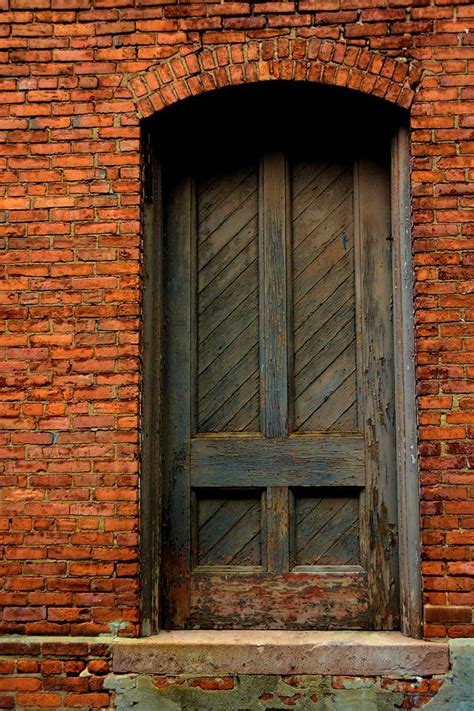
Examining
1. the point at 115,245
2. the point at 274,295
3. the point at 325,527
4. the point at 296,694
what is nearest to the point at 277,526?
the point at 325,527

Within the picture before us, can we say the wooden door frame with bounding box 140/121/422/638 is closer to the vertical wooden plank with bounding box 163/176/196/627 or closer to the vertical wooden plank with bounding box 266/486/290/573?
the vertical wooden plank with bounding box 163/176/196/627

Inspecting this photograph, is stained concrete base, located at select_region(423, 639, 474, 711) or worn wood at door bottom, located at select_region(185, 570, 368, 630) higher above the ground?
worn wood at door bottom, located at select_region(185, 570, 368, 630)

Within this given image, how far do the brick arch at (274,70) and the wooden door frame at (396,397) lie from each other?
0.76 ft

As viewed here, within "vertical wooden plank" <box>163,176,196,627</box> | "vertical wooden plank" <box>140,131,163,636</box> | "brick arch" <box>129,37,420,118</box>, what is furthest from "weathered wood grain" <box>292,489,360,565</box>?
"brick arch" <box>129,37,420,118</box>

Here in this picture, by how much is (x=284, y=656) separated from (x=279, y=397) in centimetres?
132

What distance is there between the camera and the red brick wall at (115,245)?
3.99 meters

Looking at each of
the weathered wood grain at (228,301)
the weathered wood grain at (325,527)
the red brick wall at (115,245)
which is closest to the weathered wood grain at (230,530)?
the weathered wood grain at (325,527)

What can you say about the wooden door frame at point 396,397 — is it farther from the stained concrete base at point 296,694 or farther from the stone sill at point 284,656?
the stained concrete base at point 296,694

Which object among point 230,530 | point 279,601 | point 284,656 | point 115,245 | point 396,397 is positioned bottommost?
point 284,656

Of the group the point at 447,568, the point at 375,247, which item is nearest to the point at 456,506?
the point at 447,568

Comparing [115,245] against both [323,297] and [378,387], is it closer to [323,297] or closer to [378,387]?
[323,297]

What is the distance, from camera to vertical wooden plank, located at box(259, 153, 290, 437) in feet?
14.2

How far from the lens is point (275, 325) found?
4.38 meters

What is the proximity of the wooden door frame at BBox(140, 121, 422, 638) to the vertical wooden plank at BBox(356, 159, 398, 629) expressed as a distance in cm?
9
